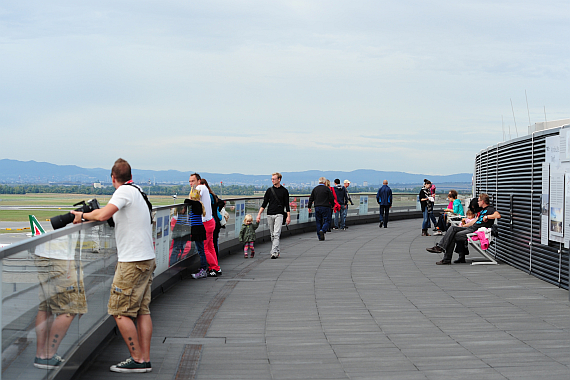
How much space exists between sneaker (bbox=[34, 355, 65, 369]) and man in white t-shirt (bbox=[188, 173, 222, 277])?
21.9ft

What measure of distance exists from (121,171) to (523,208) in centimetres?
899

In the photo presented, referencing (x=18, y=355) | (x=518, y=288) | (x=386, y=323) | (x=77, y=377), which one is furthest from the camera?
(x=518, y=288)

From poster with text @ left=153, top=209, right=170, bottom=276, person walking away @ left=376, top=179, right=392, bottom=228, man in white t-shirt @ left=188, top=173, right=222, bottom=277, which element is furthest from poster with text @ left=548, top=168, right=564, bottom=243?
person walking away @ left=376, top=179, right=392, bottom=228

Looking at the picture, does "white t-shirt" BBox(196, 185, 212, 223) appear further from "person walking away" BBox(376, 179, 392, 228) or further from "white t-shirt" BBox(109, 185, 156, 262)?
"person walking away" BBox(376, 179, 392, 228)

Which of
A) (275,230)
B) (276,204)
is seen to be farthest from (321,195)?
(275,230)

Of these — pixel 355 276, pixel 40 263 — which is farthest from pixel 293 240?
pixel 40 263

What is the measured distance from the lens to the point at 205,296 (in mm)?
9461

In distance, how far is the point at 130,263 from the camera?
5418 millimetres

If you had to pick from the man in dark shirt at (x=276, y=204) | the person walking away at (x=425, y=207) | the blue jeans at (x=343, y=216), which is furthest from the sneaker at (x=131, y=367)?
the blue jeans at (x=343, y=216)

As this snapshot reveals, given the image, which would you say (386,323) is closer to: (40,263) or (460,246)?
(40,263)

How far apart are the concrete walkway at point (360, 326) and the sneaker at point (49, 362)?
2.26 ft

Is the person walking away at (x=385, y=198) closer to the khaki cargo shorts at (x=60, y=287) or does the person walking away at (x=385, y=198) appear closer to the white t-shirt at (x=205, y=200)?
the white t-shirt at (x=205, y=200)

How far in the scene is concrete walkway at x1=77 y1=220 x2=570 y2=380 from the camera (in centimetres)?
558

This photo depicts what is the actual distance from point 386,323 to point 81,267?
3657 mm
